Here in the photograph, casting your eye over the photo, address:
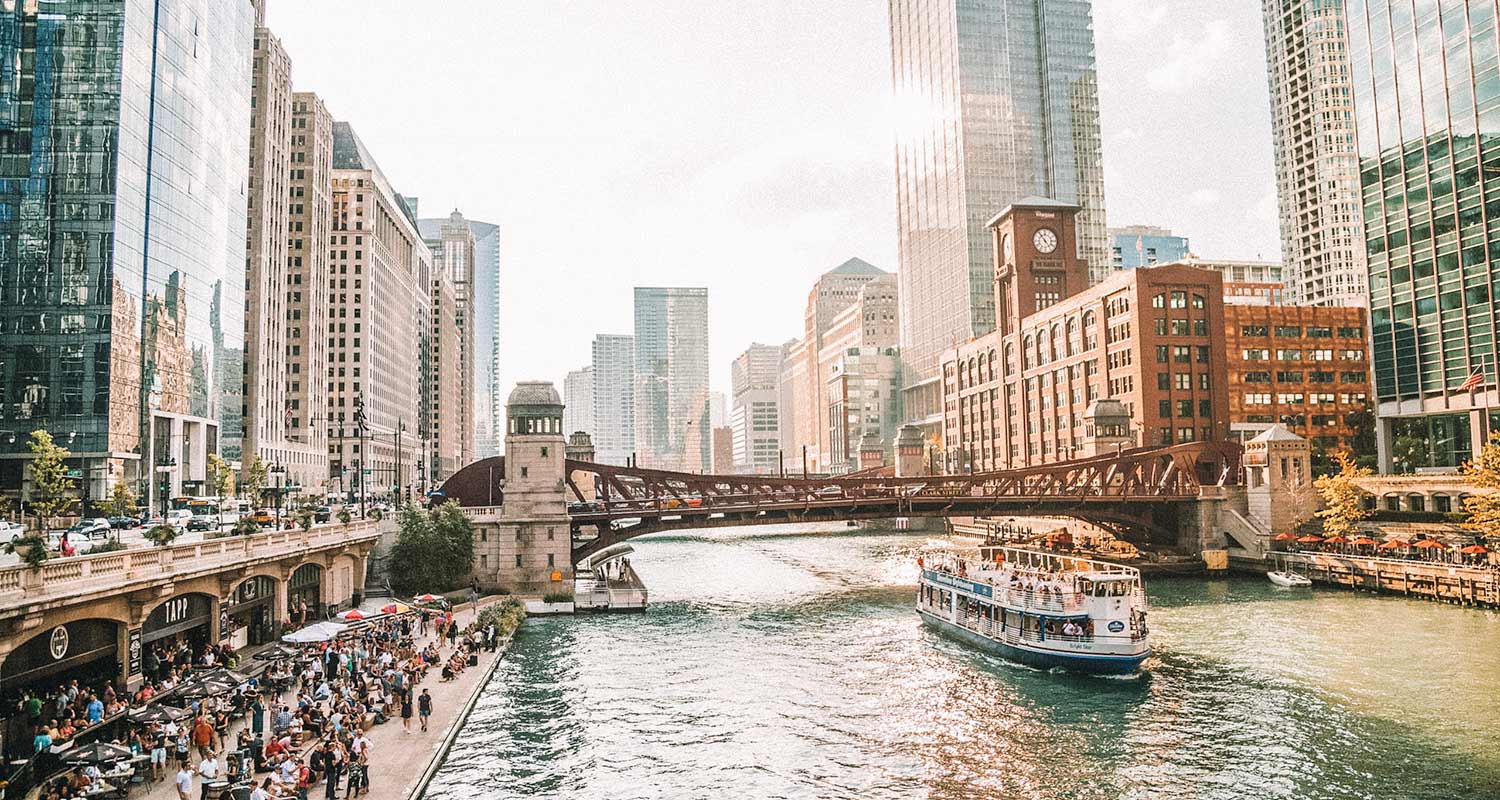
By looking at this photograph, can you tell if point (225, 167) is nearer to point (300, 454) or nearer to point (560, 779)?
point (300, 454)

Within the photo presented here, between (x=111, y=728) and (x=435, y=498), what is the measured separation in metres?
54.0

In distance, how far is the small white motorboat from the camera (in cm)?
7906

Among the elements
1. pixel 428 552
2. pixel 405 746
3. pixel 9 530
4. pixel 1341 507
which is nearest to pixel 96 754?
pixel 405 746

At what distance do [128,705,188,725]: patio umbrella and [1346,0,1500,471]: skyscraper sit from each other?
108 meters

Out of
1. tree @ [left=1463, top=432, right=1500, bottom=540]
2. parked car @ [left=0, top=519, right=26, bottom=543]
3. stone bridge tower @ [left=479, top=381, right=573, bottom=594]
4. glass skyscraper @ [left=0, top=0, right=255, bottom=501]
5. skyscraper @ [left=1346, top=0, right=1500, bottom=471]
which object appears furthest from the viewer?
skyscraper @ [left=1346, top=0, right=1500, bottom=471]

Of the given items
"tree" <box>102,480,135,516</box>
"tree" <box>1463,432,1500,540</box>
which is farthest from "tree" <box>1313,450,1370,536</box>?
"tree" <box>102,480,135,516</box>

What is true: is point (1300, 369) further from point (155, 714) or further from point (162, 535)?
point (155, 714)

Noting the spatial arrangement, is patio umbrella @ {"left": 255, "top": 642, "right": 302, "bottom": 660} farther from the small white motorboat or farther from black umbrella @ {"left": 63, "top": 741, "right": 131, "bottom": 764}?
the small white motorboat

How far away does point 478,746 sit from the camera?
38281 millimetres

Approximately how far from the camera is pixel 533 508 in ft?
258

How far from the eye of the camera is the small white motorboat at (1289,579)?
3113 inches

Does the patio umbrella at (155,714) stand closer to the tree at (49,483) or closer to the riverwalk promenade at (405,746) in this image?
the riverwalk promenade at (405,746)

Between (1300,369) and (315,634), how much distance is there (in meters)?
133

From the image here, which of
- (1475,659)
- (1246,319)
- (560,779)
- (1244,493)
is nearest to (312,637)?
(560,779)
